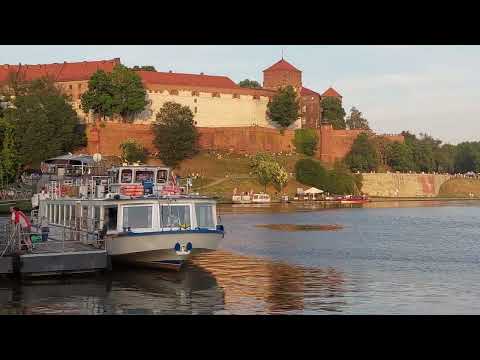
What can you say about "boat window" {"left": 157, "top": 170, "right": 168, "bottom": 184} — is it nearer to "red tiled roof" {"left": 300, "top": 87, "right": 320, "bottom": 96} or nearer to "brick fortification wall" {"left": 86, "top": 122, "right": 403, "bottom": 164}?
"brick fortification wall" {"left": 86, "top": 122, "right": 403, "bottom": 164}

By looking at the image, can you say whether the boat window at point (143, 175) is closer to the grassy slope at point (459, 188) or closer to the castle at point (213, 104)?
the castle at point (213, 104)

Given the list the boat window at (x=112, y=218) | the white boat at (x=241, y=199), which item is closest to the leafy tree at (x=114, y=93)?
the white boat at (x=241, y=199)

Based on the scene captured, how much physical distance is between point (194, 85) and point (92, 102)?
25.4 meters

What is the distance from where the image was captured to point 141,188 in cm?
2711

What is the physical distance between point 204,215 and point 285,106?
9649cm

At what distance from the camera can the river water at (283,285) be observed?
65.3ft

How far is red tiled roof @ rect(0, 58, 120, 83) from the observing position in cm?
11594

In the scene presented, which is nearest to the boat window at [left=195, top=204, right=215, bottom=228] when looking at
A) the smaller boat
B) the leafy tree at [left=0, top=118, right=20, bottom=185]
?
the leafy tree at [left=0, top=118, right=20, bottom=185]

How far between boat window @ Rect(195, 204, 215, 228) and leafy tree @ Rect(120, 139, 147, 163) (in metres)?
73.9

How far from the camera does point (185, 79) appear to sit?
123m

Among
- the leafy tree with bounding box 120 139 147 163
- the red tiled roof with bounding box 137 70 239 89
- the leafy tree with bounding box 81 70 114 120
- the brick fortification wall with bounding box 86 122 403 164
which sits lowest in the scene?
the leafy tree with bounding box 120 139 147 163

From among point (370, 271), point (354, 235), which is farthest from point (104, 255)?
point (354, 235)
